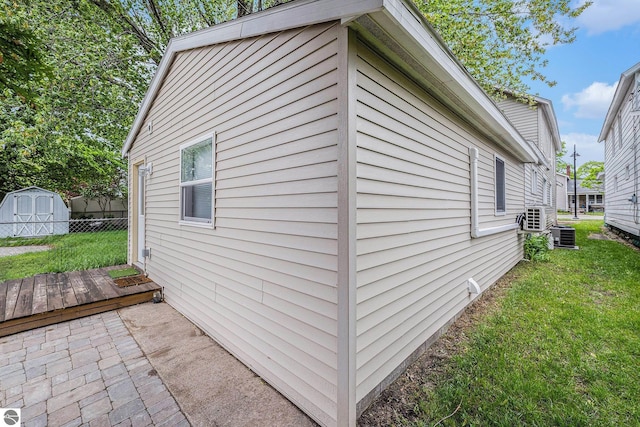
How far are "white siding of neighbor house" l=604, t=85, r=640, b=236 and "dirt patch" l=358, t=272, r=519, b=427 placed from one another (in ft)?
25.0

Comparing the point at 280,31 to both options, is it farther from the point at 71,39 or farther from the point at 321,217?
the point at 71,39

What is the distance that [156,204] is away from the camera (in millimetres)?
4891

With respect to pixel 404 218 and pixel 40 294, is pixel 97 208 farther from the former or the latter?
pixel 404 218

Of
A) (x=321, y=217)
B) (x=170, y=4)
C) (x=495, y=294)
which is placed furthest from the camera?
(x=170, y=4)

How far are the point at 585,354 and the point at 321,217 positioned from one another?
3.04m

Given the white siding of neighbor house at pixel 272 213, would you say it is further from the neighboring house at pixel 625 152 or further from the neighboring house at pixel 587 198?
the neighboring house at pixel 587 198

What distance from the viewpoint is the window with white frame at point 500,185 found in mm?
5094

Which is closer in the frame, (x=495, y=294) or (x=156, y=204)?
(x=495, y=294)

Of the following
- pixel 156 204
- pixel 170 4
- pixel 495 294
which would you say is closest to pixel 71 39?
pixel 170 4

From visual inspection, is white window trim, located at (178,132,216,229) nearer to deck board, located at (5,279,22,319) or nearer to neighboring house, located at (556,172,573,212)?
deck board, located at (5,279,22,319)

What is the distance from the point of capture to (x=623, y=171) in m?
9.31

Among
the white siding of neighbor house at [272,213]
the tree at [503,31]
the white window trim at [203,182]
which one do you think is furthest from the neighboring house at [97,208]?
the tree at [503,31]

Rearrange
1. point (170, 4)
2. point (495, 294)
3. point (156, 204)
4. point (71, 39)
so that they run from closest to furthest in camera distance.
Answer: point (495, 294), point (156, 204), point (71, 39), point (170, 4)

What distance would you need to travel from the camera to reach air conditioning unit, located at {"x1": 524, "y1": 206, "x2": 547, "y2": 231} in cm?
598
